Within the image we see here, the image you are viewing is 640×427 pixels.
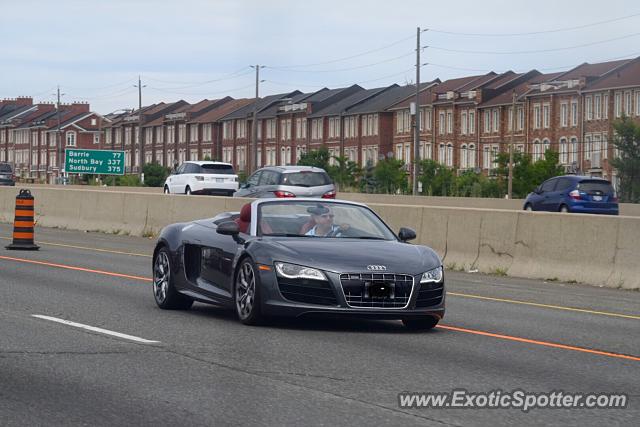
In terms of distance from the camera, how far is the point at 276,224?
1214 cm

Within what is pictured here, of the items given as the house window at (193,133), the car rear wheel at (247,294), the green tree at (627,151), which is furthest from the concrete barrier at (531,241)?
the house window at (193,133)

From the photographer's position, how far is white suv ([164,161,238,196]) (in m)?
45.2

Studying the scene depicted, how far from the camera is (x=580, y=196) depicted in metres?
35.7

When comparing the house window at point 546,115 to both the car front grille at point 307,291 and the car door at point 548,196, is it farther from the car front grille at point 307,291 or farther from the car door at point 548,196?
the car front grille at point 307,291

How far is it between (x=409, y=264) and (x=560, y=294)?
6.24 metres

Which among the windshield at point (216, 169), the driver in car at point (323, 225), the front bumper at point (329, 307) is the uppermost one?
the windshield at point (216, 169)

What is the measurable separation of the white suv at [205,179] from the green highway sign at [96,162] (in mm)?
18306

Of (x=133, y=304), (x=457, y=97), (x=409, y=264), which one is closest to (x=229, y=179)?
(x=133, y=304)

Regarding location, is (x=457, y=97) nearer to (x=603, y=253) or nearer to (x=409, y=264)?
(x=603, y=253)

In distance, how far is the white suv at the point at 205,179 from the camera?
148ft

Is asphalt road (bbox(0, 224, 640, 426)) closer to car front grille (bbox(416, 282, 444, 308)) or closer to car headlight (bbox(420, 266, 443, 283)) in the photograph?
car front grille (bbox(416, 282, 444, 308))

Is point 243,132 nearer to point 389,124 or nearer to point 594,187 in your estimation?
point 389,124

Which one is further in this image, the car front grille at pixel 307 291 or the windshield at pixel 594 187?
the windshield at pixel 594 187

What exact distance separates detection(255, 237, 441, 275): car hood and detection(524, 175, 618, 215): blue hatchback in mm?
24767
